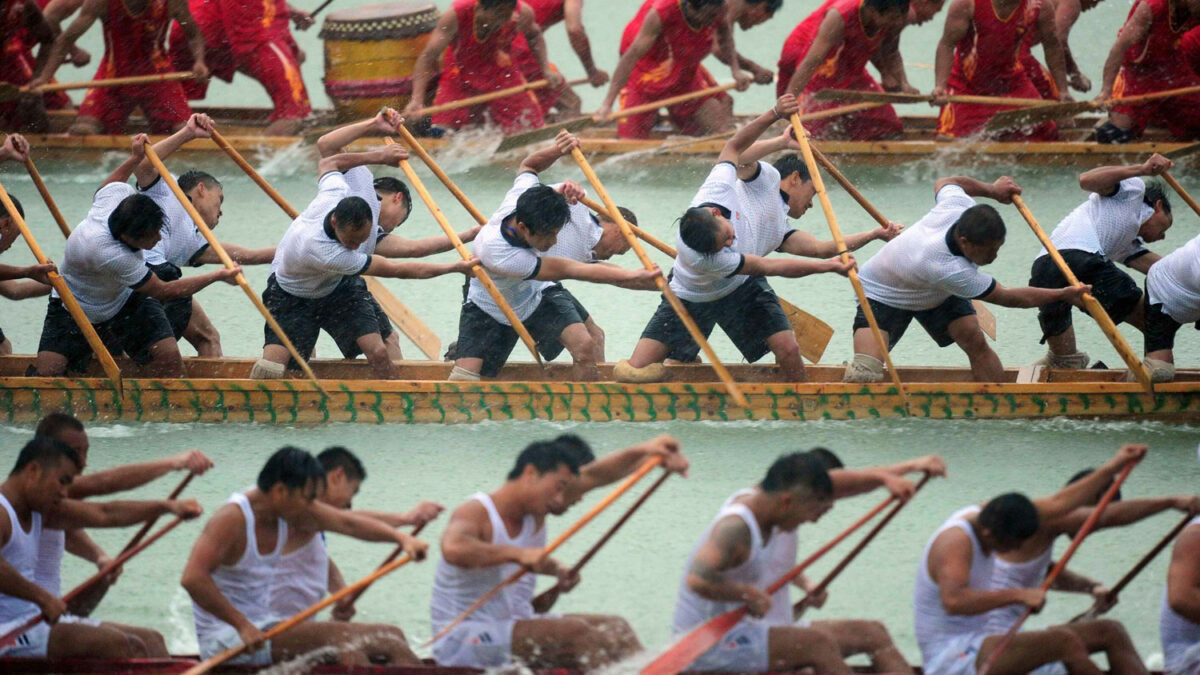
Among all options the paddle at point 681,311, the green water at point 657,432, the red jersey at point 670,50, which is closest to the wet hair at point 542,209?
the paddle at point 681,311

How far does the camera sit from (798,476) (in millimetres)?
3906

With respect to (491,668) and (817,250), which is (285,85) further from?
(491,668)

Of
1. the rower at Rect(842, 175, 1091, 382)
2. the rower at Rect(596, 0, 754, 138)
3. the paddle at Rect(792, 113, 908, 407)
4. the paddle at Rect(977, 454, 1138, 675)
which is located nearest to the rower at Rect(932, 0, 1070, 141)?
the rower at Rect(596, 0, 754, 138)

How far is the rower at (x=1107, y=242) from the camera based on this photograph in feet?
20.3

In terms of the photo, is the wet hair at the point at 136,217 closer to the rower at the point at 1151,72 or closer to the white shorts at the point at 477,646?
the white shorts at the point at 477,646

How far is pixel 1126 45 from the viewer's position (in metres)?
8.37

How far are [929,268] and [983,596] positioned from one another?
2103 millimetres

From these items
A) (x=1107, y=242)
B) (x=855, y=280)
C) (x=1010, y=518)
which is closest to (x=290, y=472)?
(x=1010, y=518)

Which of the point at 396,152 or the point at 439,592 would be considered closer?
the point at 439,592

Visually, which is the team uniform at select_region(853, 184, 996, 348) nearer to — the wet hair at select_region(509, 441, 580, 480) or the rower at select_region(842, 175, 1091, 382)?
the rower at select_region(842, 175, 1091, 382)

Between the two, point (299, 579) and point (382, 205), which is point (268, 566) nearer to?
point (299, 579)

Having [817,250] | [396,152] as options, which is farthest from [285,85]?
[817,250]

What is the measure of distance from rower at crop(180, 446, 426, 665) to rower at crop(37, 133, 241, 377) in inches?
75.5

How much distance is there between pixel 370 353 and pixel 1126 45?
14.8 ft
